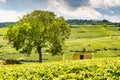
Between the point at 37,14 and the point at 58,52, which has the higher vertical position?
the point at 37,14

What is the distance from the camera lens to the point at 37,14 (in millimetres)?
90250

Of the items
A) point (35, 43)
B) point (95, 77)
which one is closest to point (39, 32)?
point (35, 43)

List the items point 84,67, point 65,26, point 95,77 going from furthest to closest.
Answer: point 65,26 < point 84,67 < point 95,77

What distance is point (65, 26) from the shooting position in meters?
97.4

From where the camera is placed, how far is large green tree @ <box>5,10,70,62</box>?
3371 inches

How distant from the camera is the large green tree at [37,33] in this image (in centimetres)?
8562

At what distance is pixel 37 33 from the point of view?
86.6 meters

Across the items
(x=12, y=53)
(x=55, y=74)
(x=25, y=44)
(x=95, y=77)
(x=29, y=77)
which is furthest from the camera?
(x=12, y=53)

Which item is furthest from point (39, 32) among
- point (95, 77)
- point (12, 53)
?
point (12, 53)

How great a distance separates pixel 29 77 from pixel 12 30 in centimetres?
6744

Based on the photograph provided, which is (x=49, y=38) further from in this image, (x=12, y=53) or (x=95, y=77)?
(x=12, y=53)

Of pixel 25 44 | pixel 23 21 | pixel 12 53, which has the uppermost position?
pixel 23 21

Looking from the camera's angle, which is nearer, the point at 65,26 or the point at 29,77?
the point at 29,77

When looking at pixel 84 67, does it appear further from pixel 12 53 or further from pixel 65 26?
pixel 12 53
